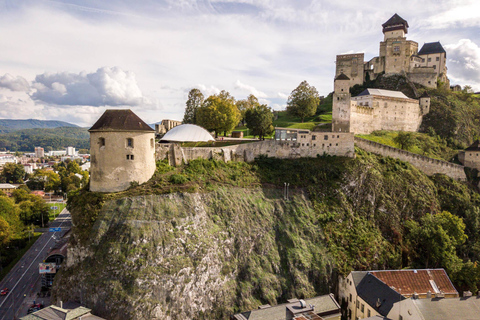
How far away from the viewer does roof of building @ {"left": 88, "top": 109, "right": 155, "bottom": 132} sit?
29625 mm

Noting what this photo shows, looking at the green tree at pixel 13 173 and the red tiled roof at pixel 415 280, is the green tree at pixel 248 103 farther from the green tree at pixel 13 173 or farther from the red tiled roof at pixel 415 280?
the green tree at pixel 13 173

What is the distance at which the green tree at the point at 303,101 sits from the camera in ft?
200

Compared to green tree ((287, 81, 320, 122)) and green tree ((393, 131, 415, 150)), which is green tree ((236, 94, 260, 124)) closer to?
green tree ((287, 81, 320, 122))

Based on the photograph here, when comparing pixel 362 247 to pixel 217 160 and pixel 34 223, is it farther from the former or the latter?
pixel 34 223

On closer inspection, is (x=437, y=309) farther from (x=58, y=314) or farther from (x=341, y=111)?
(x=341, y=111)

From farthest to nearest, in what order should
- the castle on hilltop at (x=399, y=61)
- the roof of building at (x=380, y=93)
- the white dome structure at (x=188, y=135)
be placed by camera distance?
the castle on hilltop at (x=399, y=61) → the roof of building at (x=380, y=93) → the white dome structure at (x=188, y=135)

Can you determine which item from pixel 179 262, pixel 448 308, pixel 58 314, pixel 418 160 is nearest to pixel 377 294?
pixel 448 308

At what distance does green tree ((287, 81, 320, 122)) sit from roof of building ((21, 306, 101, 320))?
5018 centimetres

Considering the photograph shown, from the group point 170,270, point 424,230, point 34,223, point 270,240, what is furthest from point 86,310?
point 34,223

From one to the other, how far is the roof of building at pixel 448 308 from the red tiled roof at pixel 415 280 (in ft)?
13.1

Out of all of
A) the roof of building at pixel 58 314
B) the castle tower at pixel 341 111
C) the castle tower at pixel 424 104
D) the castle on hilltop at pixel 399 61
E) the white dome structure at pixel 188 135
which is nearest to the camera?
the roof of building at pixel 58 314

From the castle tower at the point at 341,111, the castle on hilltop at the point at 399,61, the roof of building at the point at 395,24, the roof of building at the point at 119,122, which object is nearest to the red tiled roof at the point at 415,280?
the castle tower at the point at 341,111

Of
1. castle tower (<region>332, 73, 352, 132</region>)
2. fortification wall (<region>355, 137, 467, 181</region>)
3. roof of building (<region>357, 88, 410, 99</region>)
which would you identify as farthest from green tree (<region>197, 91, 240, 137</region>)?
roof of building (<region>357, 88, 410, 99</region>)

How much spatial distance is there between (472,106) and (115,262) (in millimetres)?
80100
